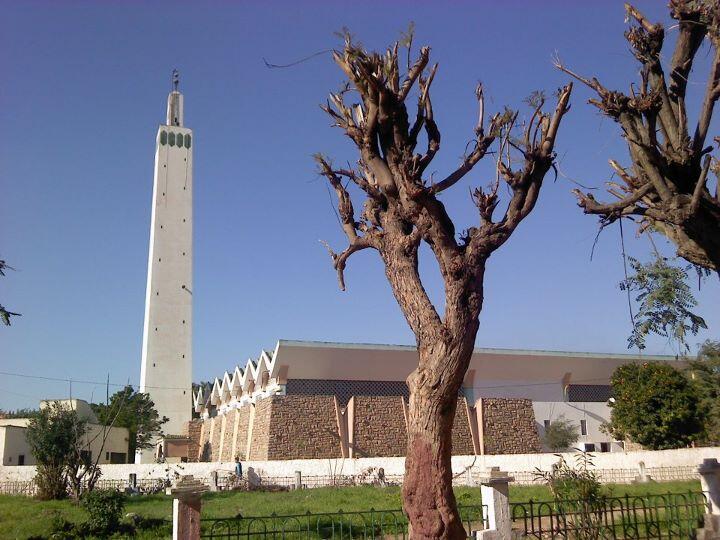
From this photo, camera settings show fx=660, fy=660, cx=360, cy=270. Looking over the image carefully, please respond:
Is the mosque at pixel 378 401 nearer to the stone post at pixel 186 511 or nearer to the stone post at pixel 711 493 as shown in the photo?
the stone post at pixel 711 493

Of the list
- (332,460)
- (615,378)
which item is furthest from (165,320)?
(615,378)

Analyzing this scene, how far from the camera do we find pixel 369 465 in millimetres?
23750

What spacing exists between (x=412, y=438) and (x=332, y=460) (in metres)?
19.7

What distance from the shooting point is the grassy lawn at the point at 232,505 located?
12156 millimetres

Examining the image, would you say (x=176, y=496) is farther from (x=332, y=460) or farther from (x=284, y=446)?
(x=284, y=446)

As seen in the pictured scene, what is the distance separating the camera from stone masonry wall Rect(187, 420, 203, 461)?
4259cm

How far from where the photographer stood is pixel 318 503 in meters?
15.1

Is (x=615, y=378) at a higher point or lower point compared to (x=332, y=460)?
higher

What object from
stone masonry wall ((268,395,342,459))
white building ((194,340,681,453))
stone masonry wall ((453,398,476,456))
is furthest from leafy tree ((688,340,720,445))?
stone masonry wall ((268,395,342,459))

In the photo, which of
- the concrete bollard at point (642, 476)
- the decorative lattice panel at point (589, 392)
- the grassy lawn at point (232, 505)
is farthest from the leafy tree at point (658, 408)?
the grassy lawn at point (232, 505)

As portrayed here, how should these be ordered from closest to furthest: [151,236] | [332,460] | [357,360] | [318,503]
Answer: [318,503], [332,460], [357,360], [151,236]

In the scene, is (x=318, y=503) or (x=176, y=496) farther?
(x=318, y=503)

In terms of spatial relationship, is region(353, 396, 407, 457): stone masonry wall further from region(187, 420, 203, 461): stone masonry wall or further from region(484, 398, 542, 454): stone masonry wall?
region(187, 420, 203, 461): stone masonry wall

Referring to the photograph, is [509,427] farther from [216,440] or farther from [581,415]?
[216,440]
